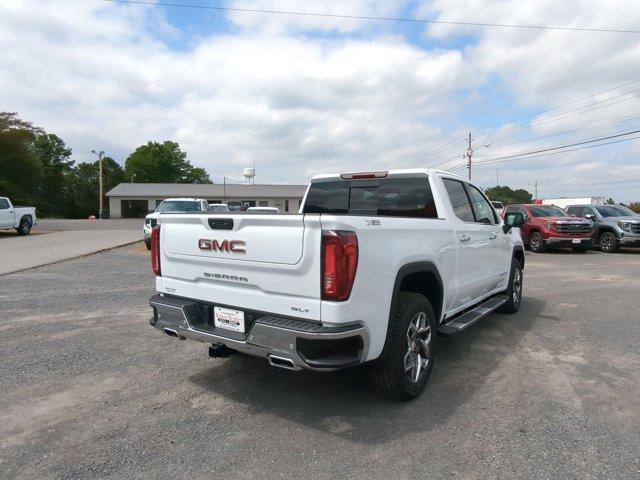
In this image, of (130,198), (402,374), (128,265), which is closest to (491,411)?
(402,374)

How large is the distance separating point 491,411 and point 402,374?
0.76m

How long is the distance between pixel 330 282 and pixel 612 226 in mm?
17587

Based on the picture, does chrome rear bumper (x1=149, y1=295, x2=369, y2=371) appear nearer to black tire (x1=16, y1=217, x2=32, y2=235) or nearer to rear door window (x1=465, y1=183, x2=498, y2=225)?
rear door window (x1=465, y1=183, x2=498, y2=225)

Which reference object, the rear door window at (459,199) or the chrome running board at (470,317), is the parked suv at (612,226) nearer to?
the chrome running board at (470,317)

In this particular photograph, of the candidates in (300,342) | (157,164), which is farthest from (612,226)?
(157,164)

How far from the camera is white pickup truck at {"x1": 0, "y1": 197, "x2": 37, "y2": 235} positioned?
68.9ft

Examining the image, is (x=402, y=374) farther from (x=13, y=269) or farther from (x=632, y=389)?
(x=13, y=269)

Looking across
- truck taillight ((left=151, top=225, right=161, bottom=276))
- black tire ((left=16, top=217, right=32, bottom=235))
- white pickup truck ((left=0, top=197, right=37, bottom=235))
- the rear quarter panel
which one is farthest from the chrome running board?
black tire ((left=16, top=217, right=32, bottom=235))

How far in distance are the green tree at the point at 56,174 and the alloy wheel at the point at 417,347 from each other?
74.5 m

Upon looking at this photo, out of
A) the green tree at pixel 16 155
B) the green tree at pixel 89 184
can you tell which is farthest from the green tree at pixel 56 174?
the green tree at pixel 16 155

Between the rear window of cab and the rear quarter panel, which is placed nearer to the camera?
the rear quarter panel

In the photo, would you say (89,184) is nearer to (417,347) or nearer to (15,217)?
(15,217)

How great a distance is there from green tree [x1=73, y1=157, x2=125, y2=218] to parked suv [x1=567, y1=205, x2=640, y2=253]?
233 ft

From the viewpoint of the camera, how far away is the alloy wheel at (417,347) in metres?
3.74
